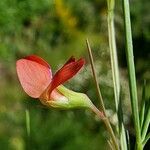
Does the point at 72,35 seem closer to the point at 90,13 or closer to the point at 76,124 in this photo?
the point at 90,13

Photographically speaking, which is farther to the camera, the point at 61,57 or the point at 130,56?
the point at 61,57

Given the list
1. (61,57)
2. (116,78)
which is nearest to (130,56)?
(116,78)

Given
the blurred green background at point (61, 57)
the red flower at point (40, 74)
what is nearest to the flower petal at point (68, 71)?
the red flower at point (40, 74)

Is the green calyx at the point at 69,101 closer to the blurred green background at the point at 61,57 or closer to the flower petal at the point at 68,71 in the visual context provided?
the flower petal at the point at 68,71

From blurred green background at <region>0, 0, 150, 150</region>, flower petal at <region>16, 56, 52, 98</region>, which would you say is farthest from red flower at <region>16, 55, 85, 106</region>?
blurred green background at <region>0, 0, 150, 150</region>

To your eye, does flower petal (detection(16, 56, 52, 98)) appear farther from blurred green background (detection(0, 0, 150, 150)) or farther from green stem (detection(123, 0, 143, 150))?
blurred green background (detection(0, 0, 150, 150))

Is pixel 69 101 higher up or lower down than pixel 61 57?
higher up

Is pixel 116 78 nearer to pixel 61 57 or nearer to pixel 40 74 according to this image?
pixel 40 74
